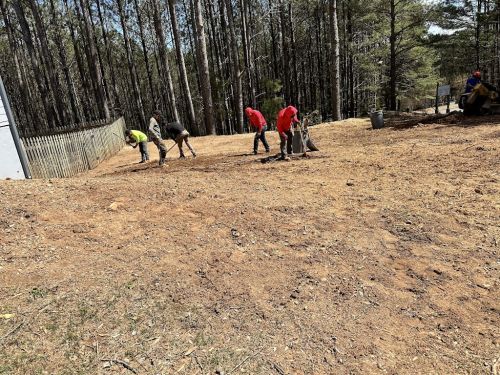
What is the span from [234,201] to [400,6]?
22.1 meters

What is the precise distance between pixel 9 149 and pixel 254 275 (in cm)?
855

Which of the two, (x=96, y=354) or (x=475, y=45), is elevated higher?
(x=475, y=45)

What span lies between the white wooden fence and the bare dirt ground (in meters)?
5.01

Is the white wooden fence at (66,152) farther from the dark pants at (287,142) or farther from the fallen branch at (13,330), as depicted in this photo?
Answer: the fallen branch at (13,330)

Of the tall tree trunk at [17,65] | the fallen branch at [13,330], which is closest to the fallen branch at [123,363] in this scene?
the fallen branch at [13,330]

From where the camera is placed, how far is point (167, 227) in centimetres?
525

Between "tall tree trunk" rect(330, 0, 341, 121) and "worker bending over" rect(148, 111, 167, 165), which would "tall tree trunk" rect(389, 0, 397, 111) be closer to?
"tall tree trunk" rect(330, 0, 341, 121)

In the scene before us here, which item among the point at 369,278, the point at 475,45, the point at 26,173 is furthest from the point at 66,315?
the point at 475,45

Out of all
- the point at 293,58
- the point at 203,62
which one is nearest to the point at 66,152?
the point at 203,62

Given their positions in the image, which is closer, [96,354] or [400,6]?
[96,354]

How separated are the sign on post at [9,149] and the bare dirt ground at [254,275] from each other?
12.5 feet

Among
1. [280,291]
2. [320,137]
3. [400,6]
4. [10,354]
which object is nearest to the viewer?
[10,354]

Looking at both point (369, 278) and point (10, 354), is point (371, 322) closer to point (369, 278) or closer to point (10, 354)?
point (369, 278)

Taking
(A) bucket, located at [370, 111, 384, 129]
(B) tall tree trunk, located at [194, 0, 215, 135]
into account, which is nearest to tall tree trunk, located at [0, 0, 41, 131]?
(B) tall tree trunk, located at [194, 0, 215, 135]
